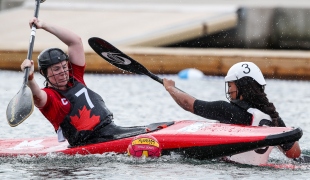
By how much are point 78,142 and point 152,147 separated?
0.78m

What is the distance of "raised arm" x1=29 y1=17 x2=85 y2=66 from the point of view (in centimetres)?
852

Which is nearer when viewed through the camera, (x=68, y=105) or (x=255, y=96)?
(x=255, y=96)

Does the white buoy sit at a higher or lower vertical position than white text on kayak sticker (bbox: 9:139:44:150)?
higher

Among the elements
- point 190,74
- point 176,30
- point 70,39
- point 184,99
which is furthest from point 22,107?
point 176,30

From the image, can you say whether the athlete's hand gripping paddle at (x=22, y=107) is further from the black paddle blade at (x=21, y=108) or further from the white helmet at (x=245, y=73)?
the white helmet at (x=245, y=73)

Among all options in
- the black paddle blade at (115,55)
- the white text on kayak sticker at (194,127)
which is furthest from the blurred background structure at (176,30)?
the white text on kayak sticker at (194,127)

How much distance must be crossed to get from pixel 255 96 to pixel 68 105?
5.60 feet

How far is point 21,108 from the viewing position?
26.6 feet

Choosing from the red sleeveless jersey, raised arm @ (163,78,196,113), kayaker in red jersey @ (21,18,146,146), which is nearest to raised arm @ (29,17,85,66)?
kayaker in red jersey @ (21,18,146,146)

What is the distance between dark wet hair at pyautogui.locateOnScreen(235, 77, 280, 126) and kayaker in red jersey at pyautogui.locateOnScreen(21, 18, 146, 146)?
1.03 metres

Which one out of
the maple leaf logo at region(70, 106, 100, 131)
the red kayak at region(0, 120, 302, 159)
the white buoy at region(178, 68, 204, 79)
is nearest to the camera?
the red kayak at region(0, 120, 302, 159)

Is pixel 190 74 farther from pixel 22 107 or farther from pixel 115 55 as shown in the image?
pixel 22 107

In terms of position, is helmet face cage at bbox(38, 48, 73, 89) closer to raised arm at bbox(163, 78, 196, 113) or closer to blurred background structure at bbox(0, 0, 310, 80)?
raised arm at bbox(163, 78, 196, 113)

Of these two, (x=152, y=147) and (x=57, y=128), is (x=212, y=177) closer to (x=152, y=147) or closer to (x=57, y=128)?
(x=152, y=147)
